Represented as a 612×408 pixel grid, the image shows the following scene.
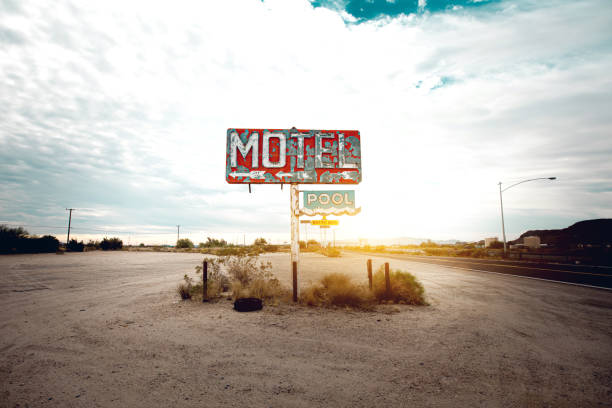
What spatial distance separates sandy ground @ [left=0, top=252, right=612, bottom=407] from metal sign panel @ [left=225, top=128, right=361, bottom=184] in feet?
16.9

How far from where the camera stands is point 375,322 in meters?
7.50

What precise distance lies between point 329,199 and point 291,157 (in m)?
2.40

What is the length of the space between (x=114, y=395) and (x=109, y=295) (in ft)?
29.5

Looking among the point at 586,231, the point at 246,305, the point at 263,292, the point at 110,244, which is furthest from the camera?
the point at 586,231

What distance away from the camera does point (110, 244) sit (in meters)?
65.1

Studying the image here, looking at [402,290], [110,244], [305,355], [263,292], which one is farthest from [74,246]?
[305,355]

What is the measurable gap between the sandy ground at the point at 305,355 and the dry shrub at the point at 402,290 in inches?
28.5

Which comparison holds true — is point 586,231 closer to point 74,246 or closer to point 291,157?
point 291,157

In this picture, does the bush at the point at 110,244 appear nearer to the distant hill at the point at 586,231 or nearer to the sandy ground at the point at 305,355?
the sandy ground at the point at 305,355

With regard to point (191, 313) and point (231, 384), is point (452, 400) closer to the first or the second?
point (231, 384)

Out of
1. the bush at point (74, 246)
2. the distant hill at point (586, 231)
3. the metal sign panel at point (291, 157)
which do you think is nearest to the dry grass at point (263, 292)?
the metal sign panel at point (291, 157)

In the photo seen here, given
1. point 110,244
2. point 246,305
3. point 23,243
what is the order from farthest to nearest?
point 110,244 → point 23,243 → point 246,305

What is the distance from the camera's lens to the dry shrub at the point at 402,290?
9.64 metres

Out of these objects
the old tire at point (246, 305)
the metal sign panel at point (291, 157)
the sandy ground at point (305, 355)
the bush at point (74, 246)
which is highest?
the metal sign panel at point (291, 157)
